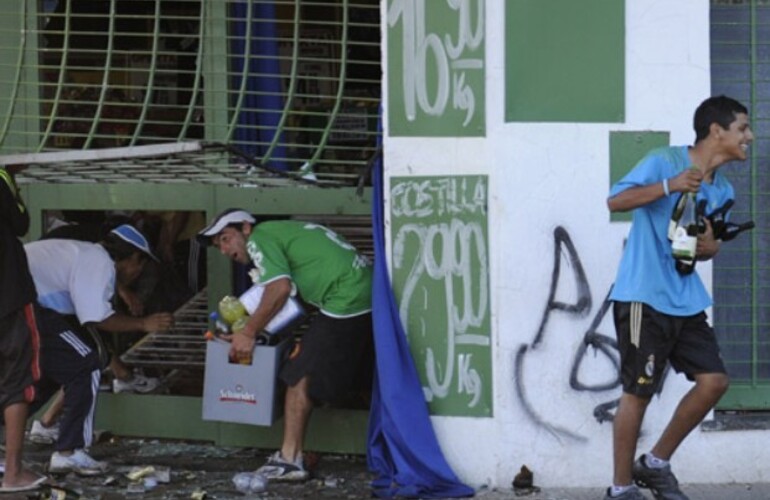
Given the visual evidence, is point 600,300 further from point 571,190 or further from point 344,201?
point 344,201

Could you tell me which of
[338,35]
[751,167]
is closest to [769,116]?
[751,167]

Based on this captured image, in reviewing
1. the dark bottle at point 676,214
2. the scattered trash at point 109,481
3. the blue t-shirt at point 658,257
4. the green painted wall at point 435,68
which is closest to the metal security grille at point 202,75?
the green painted wall at point 435,68

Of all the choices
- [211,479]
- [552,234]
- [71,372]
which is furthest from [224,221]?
[552,234]

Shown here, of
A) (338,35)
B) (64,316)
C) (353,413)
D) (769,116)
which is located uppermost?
(338,35)

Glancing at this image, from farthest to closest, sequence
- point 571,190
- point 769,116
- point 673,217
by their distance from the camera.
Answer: point 769,116, point 571,190, point 673,217

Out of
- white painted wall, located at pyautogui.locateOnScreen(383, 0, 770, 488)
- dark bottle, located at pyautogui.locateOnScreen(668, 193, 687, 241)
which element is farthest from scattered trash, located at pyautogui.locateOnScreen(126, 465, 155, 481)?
dark bottle, located at pyautogui.locateOnScreen(668, 193, 687, 241)

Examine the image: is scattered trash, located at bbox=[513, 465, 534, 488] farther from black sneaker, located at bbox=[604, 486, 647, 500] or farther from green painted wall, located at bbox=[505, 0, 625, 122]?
green painted wall, located at bbox=[505, 0, 625, 122]

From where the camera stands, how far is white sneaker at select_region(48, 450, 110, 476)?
7.45 metres

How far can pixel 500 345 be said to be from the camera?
6.80m

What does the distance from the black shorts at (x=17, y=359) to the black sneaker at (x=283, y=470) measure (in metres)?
1.17

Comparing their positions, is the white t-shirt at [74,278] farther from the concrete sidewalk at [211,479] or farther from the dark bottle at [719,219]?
the dark bottle at [719,219]

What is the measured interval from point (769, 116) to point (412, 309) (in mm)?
1948

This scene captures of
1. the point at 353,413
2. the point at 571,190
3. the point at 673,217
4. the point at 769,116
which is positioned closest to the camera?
the point at 673,217

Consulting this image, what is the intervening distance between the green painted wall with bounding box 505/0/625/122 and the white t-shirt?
2.26m
